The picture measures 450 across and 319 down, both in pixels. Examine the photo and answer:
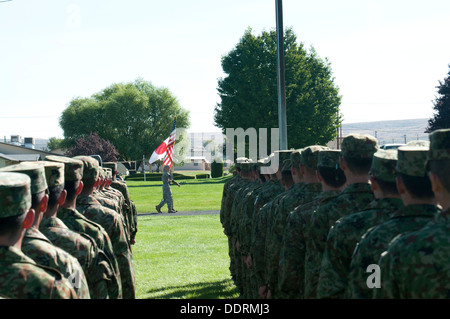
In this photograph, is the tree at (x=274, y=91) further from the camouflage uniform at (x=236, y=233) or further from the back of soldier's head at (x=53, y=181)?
the back of soldier's head at (x=53, y=181)

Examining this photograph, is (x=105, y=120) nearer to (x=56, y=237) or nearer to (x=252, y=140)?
(x=252, y=140)

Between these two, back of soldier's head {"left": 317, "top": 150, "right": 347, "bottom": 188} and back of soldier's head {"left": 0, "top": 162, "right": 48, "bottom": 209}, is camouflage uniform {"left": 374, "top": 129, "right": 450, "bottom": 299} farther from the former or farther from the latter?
back of soldier's head {"left": 317, "top": 150, "right": 347, "bottom": 188}

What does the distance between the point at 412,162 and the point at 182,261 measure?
9.76m

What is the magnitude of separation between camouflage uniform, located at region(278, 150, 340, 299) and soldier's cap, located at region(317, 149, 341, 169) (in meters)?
0.03

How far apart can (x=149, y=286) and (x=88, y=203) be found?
14.4 ft

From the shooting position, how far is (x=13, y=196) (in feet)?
9.46

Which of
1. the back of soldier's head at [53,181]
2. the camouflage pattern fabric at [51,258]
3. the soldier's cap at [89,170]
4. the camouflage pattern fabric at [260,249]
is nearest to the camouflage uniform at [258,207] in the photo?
the camouflage pattern fabric at [260,249]

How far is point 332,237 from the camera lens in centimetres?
389

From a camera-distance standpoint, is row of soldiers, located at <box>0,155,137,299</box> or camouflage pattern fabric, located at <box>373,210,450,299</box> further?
row of soldiers, located at <box>0,155,137,299</box>

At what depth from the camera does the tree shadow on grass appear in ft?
30.3

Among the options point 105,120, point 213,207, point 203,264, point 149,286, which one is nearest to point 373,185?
point 149,286

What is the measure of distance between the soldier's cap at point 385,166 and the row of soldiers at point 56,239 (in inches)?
75.5

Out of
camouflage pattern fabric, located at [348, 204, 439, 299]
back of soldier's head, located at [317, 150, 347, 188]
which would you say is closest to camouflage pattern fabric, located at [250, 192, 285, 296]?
back of soldier's head, located at [317, 150, 347, 188]
